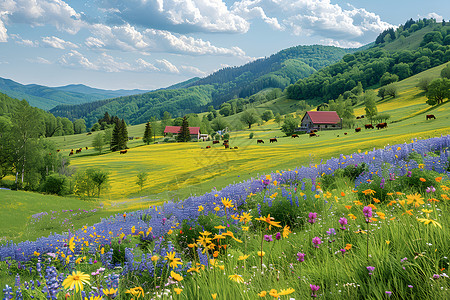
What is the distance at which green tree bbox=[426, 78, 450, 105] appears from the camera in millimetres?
57562

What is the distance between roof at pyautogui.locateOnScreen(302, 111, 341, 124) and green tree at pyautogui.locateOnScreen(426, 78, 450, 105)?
80.8ft

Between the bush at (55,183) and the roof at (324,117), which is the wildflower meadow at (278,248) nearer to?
the bush at (55,183)

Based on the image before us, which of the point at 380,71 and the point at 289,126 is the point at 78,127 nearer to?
the point at 289,126

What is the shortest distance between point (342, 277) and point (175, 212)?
458 centimetres

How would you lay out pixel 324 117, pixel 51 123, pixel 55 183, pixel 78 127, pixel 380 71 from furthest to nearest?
pixel 78 127, pixel 380 71, pixel 51 123, pixel 324 117, pixel 55 183

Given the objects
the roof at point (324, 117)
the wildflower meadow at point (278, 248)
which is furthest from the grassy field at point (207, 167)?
the roof at point (324, 117)

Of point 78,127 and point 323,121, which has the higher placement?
point 78,127

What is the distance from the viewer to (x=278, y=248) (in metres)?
3.83

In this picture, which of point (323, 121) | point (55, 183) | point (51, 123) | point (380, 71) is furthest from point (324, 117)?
point (51, 123)

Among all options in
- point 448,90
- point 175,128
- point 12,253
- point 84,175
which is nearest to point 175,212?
point 12,253

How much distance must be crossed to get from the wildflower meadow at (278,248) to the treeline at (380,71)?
17263cm

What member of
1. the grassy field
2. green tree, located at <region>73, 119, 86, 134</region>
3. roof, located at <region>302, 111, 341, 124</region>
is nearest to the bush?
the grassy field

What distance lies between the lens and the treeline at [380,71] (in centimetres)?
15350

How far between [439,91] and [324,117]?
97.4ft
